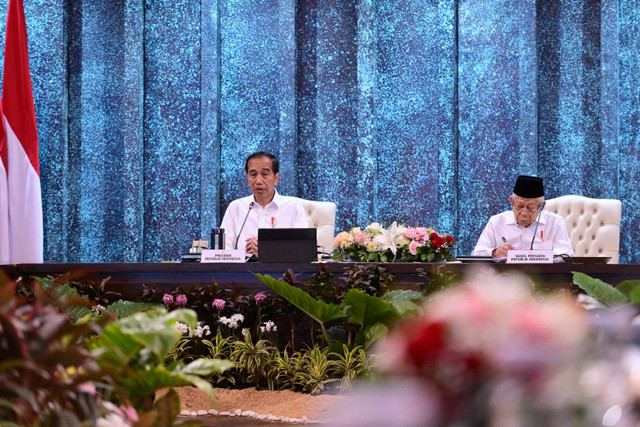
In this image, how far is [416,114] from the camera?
18.9ft

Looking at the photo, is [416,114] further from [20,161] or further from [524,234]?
[20,161]

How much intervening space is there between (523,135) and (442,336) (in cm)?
535

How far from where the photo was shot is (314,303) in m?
2.38

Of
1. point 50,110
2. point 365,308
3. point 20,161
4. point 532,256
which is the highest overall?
point 50,110

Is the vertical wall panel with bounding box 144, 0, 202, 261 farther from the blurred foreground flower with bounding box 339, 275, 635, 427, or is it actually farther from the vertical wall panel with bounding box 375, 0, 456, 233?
the blurred foreground flower with bounding box 339, 275, 635, 427

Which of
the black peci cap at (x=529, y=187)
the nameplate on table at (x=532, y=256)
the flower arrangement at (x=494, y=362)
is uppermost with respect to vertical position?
the black peci cap at (x=529, y=187)

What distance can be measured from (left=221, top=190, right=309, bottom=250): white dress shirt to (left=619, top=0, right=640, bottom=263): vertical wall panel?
2.64 meters

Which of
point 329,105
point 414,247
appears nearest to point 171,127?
point 329,105

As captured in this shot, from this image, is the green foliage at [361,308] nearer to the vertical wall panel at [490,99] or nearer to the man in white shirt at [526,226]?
the man in white shirt at [526,226]

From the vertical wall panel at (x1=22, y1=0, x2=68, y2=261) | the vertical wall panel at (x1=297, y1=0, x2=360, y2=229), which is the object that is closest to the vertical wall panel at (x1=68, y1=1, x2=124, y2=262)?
the vertical wall panel at (x1=22, y1=0, x2=68, y2=261)

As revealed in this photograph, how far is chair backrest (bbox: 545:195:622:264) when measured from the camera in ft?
15.1

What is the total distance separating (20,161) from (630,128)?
474 cm

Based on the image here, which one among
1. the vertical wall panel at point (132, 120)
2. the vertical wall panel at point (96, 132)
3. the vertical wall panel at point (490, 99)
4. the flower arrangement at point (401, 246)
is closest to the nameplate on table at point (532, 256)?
the flower arrangement at point (401, 246)

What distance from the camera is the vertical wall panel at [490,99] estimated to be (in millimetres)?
5465
